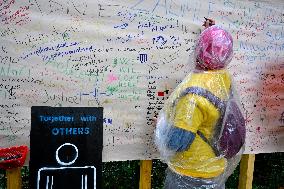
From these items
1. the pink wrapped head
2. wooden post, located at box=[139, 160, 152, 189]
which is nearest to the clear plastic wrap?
the pink wrapped head

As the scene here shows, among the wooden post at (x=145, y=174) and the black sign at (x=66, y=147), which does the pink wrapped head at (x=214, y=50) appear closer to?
the black sign at (x=66, y=147)

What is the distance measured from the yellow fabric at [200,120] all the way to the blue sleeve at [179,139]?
29mm

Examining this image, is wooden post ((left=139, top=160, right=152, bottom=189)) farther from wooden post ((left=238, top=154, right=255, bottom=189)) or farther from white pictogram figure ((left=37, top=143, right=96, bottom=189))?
wooden post ((left=238, top=154, right=255, bottom=189))

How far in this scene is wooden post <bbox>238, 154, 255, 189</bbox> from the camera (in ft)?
10.6

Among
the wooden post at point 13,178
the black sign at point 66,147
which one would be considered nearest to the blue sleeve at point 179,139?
the black sign at point 66,147

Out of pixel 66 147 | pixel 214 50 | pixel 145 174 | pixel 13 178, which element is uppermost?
pixel 214 50

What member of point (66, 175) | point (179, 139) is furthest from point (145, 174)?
point (179, 139)

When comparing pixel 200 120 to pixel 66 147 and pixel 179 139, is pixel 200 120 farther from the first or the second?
pixel 66 147

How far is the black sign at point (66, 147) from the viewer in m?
2.27

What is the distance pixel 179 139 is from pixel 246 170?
4.87 ft

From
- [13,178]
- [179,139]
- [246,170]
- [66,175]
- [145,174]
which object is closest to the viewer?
[179,139]

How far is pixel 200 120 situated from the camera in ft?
6.89

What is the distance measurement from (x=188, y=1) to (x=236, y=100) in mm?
962

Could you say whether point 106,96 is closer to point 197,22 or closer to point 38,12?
point 38,12
